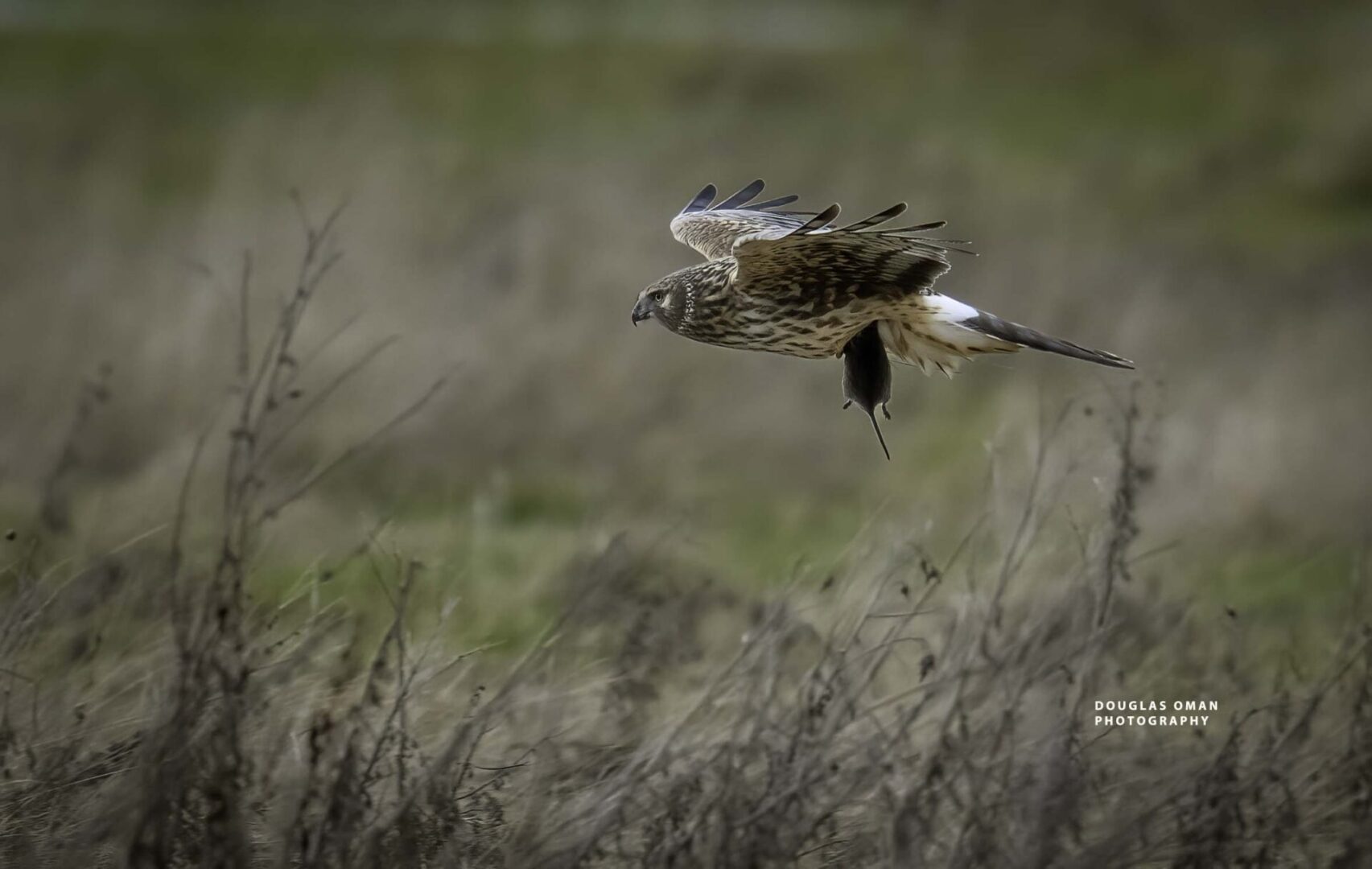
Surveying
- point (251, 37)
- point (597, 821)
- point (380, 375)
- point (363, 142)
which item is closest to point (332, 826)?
point (597, 821)

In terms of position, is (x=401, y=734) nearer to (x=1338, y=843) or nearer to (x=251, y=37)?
(x=1338, y=843)

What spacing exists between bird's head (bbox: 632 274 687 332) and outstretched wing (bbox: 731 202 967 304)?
249 mm

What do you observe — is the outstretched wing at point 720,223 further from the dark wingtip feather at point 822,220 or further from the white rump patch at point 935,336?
the dark wingtip feather at point 822,220

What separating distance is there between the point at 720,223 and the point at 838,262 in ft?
4.09

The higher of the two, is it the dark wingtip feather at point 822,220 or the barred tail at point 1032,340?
the barred tail at point 1032,340

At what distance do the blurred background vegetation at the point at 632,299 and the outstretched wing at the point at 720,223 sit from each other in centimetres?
96

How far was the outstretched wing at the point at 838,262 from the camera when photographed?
395cm

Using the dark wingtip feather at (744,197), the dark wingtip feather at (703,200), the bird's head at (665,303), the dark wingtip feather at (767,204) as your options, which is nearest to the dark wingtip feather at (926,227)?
the bird's head at (665,303)

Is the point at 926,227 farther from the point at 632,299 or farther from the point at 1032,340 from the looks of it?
the point at 632,299

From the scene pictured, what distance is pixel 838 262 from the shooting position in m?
4.21

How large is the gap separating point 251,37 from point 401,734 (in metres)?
23.2

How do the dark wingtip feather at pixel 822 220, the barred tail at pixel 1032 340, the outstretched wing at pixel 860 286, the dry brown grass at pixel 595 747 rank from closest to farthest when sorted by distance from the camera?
the dry brown grass at pixel 595 747
the dark wingtip feather at pixel 822 220
the barred tail at pixel 1032 340
the outstretched wing at pixel 860 286

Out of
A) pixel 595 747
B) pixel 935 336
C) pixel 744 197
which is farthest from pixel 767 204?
pixel 595 747

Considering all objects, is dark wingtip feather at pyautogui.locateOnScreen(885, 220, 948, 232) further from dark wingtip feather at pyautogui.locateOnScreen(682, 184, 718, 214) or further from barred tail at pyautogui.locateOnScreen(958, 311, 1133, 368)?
dark wingtip feather at pyautogui.locateOnScreen(682, 184, 718, 214)
